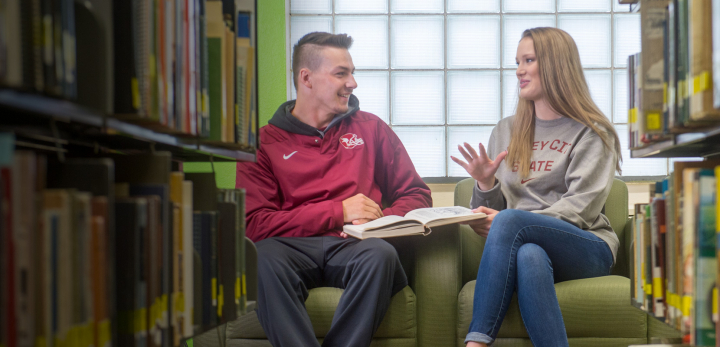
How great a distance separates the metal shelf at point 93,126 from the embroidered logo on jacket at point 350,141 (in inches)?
30.5

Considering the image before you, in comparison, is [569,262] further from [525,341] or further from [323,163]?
[323,163]

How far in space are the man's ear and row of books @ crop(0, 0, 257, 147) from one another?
899 mm

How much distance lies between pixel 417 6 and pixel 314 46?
0.91 meters

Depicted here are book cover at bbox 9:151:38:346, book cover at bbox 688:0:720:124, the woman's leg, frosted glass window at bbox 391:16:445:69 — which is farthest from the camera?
frosted glass window at bbox 391:16:445:69

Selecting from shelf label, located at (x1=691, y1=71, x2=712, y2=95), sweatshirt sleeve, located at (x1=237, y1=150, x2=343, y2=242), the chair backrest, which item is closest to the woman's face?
the chair backrest

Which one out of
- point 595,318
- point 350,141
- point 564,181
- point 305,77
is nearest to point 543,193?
point 564,181

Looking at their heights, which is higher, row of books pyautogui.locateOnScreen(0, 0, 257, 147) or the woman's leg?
row of books pyautogui.locateOnScreen(0, 0, 257, 147)

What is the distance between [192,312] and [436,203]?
1.89 metres

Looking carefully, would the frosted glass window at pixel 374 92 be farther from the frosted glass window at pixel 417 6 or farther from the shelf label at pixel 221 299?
the shelf label at pixel 221 299

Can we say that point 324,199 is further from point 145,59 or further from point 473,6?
point 473,6

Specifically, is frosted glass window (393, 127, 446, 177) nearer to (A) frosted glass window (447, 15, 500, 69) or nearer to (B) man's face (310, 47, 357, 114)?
(A) frosted glass window (447, 15, 500, 69)

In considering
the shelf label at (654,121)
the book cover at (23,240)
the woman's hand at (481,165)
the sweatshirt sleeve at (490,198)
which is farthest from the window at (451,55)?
the book cover at (23,240)

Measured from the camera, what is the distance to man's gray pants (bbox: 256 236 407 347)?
1.48 meters

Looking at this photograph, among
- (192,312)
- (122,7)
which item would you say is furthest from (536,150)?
(122,7)
